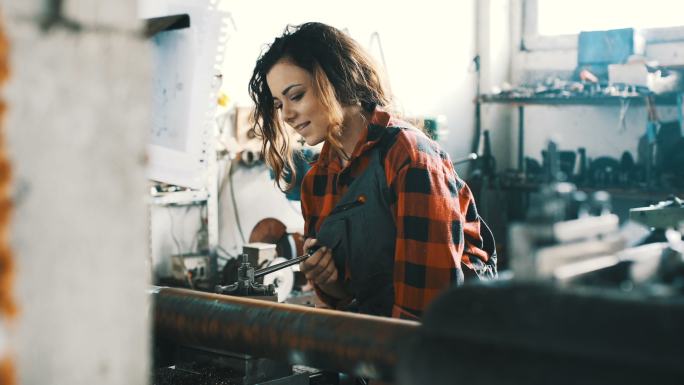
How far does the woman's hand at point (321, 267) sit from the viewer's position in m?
1.85

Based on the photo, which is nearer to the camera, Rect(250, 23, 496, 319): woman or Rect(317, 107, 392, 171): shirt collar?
Rect(250, 23, 496, 319): woman

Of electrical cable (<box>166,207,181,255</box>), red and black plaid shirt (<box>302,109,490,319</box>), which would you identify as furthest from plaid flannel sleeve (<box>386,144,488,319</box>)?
electrical cable (<box>166,207,181,255</box>)

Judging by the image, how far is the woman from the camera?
1.66 meters

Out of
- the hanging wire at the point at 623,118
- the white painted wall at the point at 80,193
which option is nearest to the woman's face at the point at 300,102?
the white painted wall at the point at 80,193

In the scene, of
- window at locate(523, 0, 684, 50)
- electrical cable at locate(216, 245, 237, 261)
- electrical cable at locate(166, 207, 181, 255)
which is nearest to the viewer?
electrical cable at locate(166, 207, 181, 255)

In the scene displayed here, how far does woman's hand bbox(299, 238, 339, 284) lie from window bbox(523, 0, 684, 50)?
4574 millimetres

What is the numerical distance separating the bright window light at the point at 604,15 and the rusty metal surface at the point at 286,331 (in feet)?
17.1

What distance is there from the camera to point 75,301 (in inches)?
29.3

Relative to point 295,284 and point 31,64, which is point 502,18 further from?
point 31,64

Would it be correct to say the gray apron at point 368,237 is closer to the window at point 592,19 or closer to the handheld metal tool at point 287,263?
the handheld metal tool at point 287,263

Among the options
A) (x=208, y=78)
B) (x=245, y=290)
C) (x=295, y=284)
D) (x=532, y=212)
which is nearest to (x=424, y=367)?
(x=532, y=212)

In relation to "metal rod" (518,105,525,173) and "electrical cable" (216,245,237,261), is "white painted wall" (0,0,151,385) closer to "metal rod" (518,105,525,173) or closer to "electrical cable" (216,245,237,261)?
"electrical cable" (216,245,237,261)

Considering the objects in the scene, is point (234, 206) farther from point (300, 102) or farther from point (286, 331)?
point (286, 331)

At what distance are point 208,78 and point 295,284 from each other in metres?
3.19
